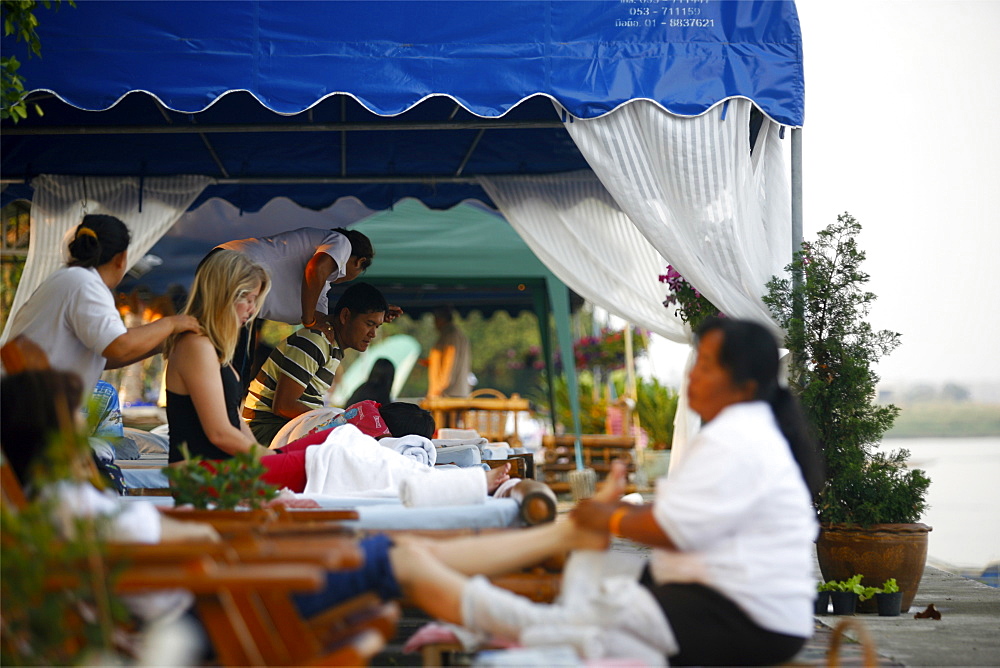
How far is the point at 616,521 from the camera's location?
2320 mm

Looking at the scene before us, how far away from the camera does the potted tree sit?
4109mm

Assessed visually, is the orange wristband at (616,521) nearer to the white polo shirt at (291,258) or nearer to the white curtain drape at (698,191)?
the white curtain drape at (698,191)

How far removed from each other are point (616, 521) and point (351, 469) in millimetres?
1575

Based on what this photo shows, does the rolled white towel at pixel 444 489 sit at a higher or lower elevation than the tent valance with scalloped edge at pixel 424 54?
lower

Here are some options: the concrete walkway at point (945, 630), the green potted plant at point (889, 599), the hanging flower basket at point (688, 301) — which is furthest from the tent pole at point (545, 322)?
the green potted plant at point (889, 599)

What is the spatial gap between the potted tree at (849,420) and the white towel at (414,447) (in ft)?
5.42

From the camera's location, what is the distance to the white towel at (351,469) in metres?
3.63

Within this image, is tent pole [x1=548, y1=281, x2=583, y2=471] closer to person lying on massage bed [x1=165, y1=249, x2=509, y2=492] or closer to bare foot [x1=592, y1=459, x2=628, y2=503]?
person lying on massage bed [x1=165, y1=249, x2=509, y2=492]

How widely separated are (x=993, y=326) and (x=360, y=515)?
449 centimetres

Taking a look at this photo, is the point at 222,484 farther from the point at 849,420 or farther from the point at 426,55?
the point at 849,420

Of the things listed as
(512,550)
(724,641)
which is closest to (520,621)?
(512,550)

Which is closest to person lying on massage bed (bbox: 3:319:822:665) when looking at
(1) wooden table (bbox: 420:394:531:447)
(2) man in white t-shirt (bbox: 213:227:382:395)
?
(2) man in white t-shirt (bbox: 213:227:382:395)

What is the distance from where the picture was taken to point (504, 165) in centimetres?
598

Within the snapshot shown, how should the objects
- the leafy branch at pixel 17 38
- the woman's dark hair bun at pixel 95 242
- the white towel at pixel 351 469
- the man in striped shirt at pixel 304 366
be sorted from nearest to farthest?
the woman's dark hair bun at pixel 95 242, the white towel at pixel 351 469, the leafy branch at pixel 17 38, the man in striped shirt at pixel 304 366
